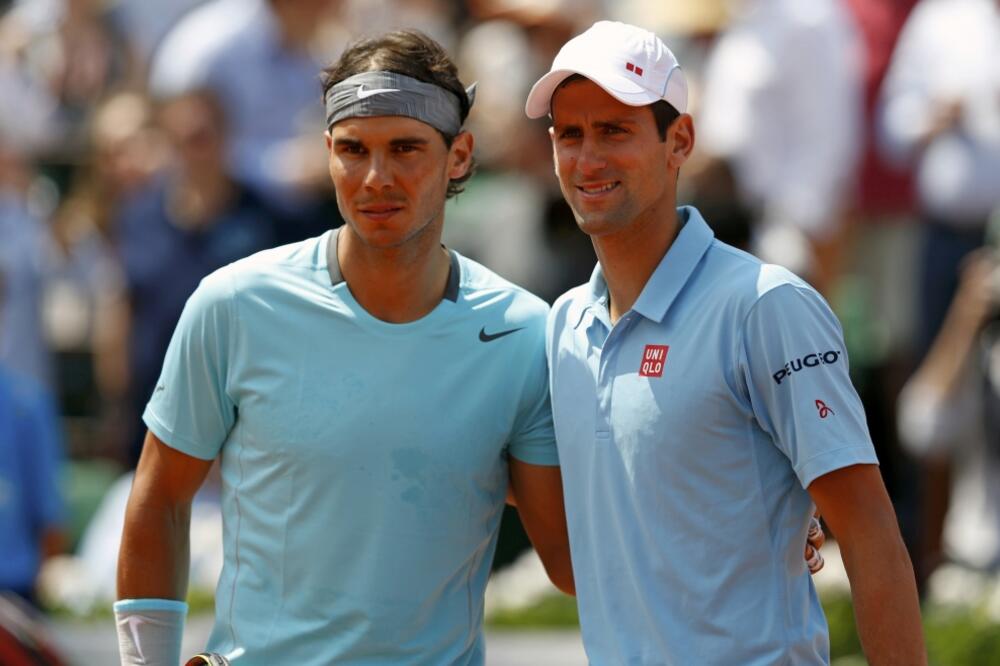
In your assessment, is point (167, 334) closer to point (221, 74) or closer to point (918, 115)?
point (221, 74)

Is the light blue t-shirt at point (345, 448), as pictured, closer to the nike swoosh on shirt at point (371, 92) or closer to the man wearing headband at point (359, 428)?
the man wearing headband at point (359, 428)

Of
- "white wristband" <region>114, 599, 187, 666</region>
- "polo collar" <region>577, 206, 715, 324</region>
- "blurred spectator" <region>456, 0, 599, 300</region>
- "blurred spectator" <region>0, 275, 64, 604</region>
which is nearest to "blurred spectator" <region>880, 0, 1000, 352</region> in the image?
"blurred spectator" <region>456, 0, 599, 300</region>

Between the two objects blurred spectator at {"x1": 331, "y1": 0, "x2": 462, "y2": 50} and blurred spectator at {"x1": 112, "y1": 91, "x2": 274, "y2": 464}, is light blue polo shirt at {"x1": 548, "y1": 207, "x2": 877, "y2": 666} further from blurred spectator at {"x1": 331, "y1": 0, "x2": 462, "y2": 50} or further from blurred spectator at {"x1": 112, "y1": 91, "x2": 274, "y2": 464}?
blurred spectator at {"x1": 331, "y1": 0, "x2": 462, "y2": 50}

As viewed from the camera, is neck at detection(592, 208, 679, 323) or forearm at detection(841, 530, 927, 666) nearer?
forearm at detection(841, 530, 927, 666)

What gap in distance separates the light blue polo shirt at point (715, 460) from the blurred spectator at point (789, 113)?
16.1ft

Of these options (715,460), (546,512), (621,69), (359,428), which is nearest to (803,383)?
(715,460)

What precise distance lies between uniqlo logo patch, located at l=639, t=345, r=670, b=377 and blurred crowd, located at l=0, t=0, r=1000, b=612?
428 centimetres

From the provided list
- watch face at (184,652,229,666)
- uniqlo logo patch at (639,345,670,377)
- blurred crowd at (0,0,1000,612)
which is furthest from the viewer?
blurred crowd at (0,0,1000,612)

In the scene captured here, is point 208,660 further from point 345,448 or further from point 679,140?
point 679,140

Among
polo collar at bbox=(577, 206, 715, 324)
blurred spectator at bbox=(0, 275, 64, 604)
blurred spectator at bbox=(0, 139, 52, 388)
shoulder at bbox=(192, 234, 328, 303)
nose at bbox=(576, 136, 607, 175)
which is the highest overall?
nose at bbox=(576, 136, 607, 175)

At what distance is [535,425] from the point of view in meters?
4.61

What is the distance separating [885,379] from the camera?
8.98m

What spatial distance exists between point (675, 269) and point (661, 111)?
37 centimetres

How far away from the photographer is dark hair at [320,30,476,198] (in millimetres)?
4551
